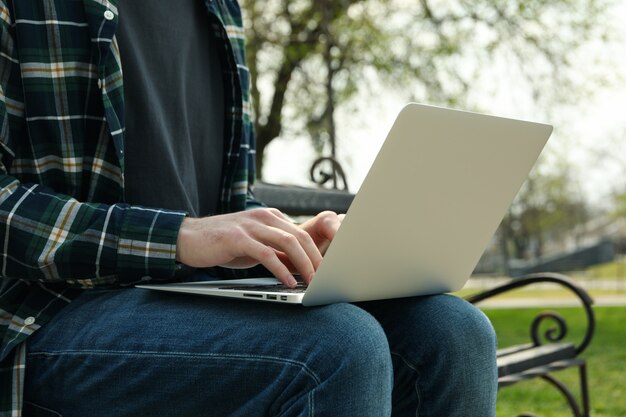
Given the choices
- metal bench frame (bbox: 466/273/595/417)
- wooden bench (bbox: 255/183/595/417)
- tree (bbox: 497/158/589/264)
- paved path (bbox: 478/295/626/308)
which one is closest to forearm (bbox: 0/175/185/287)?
wooden bench (bbox: 255/183/595/417)

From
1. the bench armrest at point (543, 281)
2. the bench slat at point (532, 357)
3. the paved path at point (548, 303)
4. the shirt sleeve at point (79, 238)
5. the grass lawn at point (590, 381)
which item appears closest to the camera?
the shirt sleeve at point (79, 238)

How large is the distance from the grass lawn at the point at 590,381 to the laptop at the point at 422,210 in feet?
9.29

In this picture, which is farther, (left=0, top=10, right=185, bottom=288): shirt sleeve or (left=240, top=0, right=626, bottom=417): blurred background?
(left=240, top=0, right=626, bottom=417): blurred background

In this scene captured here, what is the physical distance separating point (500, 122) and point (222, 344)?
536 millimetres

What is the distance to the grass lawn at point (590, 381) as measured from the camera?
4129mm

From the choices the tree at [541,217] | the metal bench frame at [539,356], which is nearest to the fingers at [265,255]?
the metal bench frame at [539,356]

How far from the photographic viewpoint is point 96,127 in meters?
1.38

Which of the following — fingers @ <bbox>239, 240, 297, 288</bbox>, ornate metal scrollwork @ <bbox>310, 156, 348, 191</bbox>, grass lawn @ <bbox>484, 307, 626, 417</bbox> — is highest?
fingers @ <bbox>239, 240, 297, 288</bbox>

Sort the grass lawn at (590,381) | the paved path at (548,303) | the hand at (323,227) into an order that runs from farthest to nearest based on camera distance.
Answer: the paved path at (548,303) < the grass lawn at (590,381) < the hand at (323,227)

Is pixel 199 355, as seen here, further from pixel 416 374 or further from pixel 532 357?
pixel 532 357

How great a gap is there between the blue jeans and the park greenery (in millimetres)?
7253

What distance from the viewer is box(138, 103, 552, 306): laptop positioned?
3.49ft

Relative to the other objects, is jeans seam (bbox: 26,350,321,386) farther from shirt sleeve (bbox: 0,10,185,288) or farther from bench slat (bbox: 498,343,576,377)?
bench slat (bbox: 498,343,576,377)

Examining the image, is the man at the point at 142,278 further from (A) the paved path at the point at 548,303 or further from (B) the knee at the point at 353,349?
(A) the paved path at the point at 548,303
